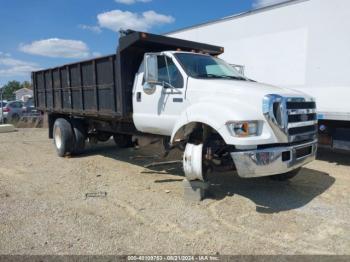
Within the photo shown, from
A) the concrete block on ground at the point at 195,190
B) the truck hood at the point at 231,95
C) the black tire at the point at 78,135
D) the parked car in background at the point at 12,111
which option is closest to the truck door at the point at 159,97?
the truck hood at the point at 231,95

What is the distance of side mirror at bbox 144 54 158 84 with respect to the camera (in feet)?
18.1

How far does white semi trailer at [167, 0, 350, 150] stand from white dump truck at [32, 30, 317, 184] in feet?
6.26

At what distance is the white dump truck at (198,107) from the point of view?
4.56m

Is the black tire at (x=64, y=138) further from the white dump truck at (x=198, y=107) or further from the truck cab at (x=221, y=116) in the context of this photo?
the truck cab at (x=221, y=116)

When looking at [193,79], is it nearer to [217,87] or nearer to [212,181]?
[217,87]

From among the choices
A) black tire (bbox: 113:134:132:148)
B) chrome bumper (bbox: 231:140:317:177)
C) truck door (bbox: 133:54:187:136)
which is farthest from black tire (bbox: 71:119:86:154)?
chrome bumper (bbox: 231:140:317:177)

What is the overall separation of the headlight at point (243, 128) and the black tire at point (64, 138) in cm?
535

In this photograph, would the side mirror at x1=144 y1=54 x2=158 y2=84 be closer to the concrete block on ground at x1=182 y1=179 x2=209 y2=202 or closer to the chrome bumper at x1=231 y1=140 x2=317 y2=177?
the concrete block on ground at x1=182 y1=179 x2=209 y2=202

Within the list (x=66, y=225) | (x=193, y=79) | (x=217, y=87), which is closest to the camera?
(x=66, y=225)

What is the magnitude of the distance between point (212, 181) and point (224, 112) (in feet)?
6.78

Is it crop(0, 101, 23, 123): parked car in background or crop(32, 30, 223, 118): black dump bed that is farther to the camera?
crop(0, 101, 23, 123): parked car in background

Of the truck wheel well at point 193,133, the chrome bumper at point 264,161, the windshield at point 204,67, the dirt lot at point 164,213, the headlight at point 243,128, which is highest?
the windshield at point 204,67

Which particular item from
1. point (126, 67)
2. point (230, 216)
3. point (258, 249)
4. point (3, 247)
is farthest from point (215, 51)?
point (3, 247)

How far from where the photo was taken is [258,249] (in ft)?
12.4
